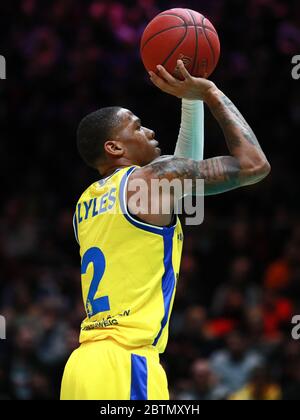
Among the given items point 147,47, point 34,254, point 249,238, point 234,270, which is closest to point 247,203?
point 249,238

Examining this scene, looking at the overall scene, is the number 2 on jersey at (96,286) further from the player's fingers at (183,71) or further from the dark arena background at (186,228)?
the dark arena background at (186,228)

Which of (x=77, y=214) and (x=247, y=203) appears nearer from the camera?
(x=77, y=214)

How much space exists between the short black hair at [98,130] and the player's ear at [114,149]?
0.13 ft

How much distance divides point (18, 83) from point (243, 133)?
8.17 meters

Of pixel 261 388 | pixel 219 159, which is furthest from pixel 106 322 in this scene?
pixel 261 388

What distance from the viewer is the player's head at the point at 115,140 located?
5.48m

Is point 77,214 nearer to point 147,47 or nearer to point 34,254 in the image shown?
point 147,47

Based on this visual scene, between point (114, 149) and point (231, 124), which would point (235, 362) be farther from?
point (231, 124)

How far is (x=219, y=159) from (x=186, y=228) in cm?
725

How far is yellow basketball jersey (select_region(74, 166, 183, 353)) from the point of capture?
500cm

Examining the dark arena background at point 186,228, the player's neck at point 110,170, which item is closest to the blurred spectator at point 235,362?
the dark arena background at point 186,228

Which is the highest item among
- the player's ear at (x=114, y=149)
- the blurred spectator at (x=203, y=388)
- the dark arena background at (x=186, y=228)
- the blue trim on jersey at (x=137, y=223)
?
the dark arena background at (x=186, y=228)
